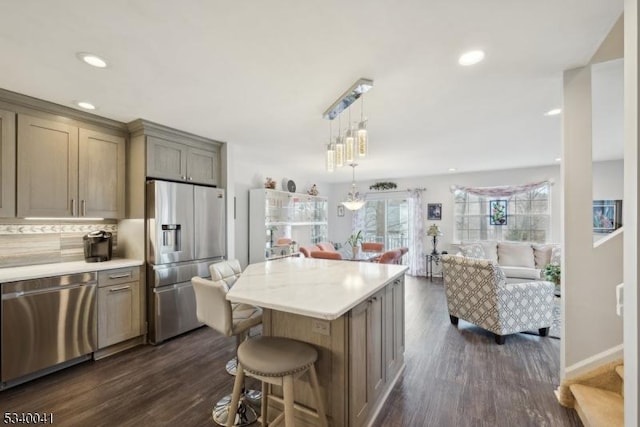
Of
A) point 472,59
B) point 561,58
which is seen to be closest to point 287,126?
point 472,59

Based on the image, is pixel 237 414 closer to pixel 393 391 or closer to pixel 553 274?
pixel 393 391

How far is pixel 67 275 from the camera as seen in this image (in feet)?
8.20

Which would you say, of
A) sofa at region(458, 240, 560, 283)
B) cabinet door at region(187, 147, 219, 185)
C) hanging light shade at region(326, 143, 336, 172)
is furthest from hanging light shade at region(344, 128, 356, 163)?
sofa at region(458, 240, 560, 283)

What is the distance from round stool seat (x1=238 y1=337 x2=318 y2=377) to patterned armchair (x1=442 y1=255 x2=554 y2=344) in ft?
7.91

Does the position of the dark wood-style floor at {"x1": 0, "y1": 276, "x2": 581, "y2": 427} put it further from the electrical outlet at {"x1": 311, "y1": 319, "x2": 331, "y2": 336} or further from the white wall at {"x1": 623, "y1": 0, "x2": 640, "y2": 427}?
the white wall at {"x1": 623, "y1": 0, "x2": 640, "y2": 427}

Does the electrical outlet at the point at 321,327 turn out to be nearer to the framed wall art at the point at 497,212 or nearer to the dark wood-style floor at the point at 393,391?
the dark wood-style floor at the point at 393,391

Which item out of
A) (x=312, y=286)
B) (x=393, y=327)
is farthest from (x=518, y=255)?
(x=312, y=286)

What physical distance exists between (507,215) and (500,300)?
11.8 feet

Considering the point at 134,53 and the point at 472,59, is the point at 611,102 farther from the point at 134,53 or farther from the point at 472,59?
the point at 134,53

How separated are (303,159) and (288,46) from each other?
3166mm

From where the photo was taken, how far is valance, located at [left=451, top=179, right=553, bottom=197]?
5564mm

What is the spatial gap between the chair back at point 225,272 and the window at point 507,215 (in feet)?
17.7

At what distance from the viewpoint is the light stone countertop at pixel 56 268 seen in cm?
226

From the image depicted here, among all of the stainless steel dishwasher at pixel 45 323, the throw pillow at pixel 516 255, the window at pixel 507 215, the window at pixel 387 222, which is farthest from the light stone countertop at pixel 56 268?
the window at pixel 507 215
